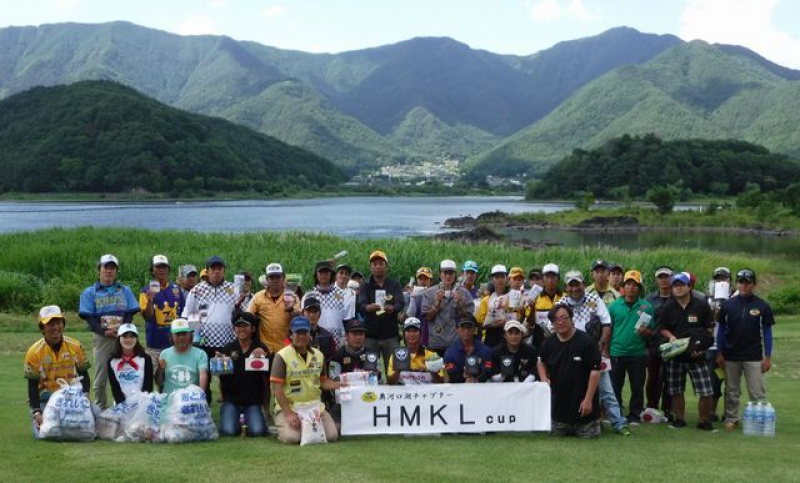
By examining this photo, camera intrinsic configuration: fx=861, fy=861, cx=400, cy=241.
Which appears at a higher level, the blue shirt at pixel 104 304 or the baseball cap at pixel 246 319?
the blue shirt at pixel 104 304

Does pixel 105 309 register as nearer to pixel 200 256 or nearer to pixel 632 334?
pixel 632 334

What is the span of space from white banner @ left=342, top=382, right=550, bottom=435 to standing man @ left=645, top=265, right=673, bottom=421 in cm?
200

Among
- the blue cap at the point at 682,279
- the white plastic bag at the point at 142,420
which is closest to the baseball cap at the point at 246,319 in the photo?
the white plastic bag at the point at 142,420

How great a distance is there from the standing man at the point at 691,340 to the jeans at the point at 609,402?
0.81 m

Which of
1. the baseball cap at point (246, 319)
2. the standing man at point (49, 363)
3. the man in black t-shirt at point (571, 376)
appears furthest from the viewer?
the baseball cap at point (246, 319)

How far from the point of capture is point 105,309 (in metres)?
10.4

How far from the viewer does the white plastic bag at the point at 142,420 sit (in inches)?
361

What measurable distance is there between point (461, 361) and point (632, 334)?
7.65ft

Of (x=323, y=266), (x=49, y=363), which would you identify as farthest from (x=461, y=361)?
(x=49, y=363)

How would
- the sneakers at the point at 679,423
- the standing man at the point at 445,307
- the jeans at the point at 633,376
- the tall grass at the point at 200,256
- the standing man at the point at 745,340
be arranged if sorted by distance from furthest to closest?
the tall grass at the point at 200,256
the standing man at the point at 445,307
the jeans at the point at 633,376
the sneakers at the point at 679,423
the standing man at the point at 745,340

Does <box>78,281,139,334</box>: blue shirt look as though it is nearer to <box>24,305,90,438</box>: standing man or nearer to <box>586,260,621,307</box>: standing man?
<box>24,305,90,438</box>: standing man

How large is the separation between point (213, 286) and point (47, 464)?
3.29 m

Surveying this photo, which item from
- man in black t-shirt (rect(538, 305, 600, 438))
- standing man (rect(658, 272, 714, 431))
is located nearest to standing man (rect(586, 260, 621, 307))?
standing man (rect(658, 272, 714, 431))

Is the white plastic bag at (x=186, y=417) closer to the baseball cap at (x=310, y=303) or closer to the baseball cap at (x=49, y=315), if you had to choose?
the baseball cap at (x=49, y=315)
